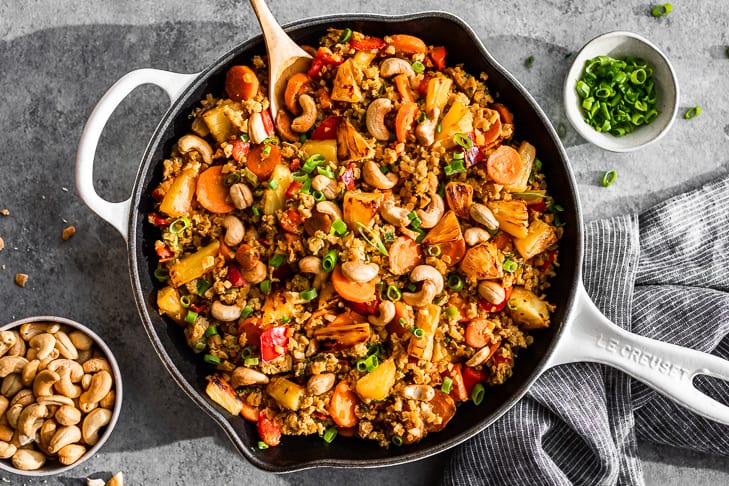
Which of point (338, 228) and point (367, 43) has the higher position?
point (367, 43)

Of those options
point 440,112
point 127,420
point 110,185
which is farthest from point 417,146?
point 127,420

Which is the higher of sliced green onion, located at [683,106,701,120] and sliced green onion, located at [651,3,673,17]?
sliced green onion, located at [651,3,673,17]

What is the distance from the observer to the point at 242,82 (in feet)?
12.7

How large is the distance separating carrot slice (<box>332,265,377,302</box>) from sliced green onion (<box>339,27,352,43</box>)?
4.19ft

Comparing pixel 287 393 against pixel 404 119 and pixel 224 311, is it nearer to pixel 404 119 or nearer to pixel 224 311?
pixel 224 311

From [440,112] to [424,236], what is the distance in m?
0.68

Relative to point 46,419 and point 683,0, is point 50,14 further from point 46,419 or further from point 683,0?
point 683,0

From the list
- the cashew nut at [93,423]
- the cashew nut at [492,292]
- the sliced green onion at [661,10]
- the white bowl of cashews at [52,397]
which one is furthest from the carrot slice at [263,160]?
the sliced green onion at [661,10]

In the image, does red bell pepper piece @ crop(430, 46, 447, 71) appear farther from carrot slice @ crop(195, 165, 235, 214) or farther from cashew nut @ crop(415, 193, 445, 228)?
carrot slice @ crop(195, 165, 235, 214)

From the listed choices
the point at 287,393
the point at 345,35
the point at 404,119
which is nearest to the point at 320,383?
the point at 287,393

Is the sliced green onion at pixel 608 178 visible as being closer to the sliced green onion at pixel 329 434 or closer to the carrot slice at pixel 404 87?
the carrot slice at pixel 404 87

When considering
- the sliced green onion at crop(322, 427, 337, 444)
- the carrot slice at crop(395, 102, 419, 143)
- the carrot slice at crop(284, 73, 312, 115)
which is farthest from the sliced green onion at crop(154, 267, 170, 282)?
the carrot slice at crop(395, 102, 419, 143)

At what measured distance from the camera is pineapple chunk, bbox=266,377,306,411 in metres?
3.77

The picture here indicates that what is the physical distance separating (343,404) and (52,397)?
1645mm
